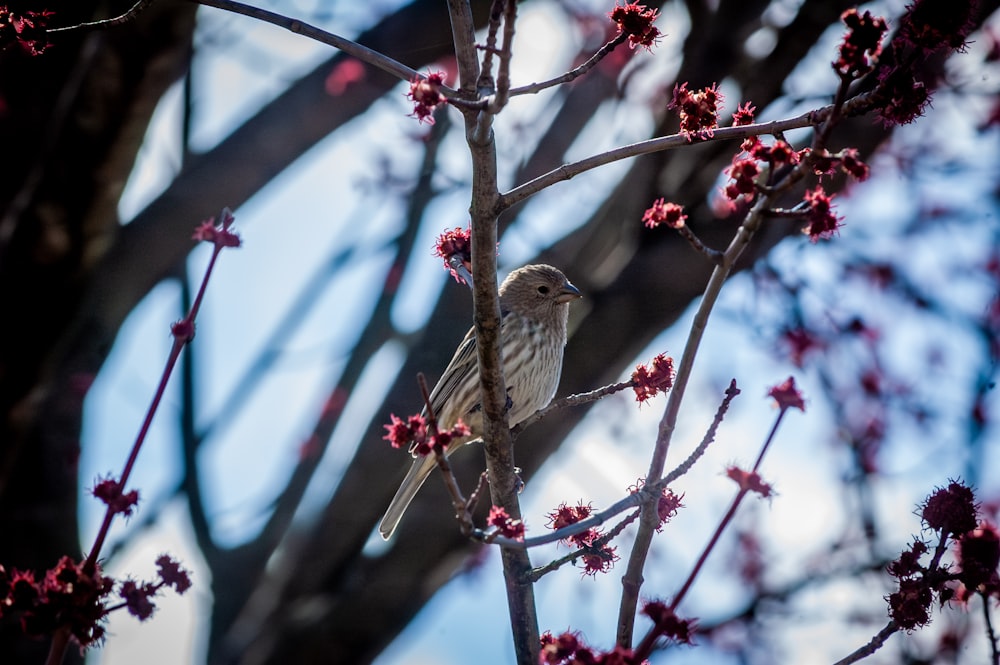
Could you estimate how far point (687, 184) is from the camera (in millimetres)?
6773

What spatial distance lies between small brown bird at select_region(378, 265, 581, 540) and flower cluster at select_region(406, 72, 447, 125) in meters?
3.21

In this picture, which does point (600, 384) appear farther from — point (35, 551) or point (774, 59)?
point (35, 551)

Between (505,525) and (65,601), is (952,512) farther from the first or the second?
(65,601)

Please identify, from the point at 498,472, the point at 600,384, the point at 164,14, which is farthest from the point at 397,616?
the point at 164,14

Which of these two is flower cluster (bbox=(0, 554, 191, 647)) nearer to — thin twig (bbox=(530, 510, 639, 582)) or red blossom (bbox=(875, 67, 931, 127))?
thin twig (bbox=(530, 510, 639, 582))

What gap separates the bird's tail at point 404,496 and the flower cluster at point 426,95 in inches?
138

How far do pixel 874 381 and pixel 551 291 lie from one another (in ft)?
11.9

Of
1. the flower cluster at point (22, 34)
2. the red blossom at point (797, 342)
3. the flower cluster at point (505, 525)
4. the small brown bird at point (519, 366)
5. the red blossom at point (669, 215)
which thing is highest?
the red blossom at point (797, 342)

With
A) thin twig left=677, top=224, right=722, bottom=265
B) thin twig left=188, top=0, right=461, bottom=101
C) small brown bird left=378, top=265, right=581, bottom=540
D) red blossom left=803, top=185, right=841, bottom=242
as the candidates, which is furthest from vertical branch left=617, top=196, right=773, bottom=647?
Answer: small brown bird left=378, top=265, right=581, bottom=540

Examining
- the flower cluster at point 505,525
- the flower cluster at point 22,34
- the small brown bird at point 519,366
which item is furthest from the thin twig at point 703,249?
the small brown bird at point 519,366

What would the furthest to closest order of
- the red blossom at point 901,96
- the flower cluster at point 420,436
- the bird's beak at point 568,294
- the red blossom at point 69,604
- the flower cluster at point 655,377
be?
the bird's beak at point 568,294 < the flower cluster at point 655,377 < the red blossom at point 901,96 < the flower cluster at point 420,436 < the red blossom at point 69,604

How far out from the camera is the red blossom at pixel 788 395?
228 cm

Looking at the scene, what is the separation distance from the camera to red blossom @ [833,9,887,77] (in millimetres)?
2340

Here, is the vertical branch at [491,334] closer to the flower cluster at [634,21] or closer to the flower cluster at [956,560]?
the flower cluster at [634,21]
